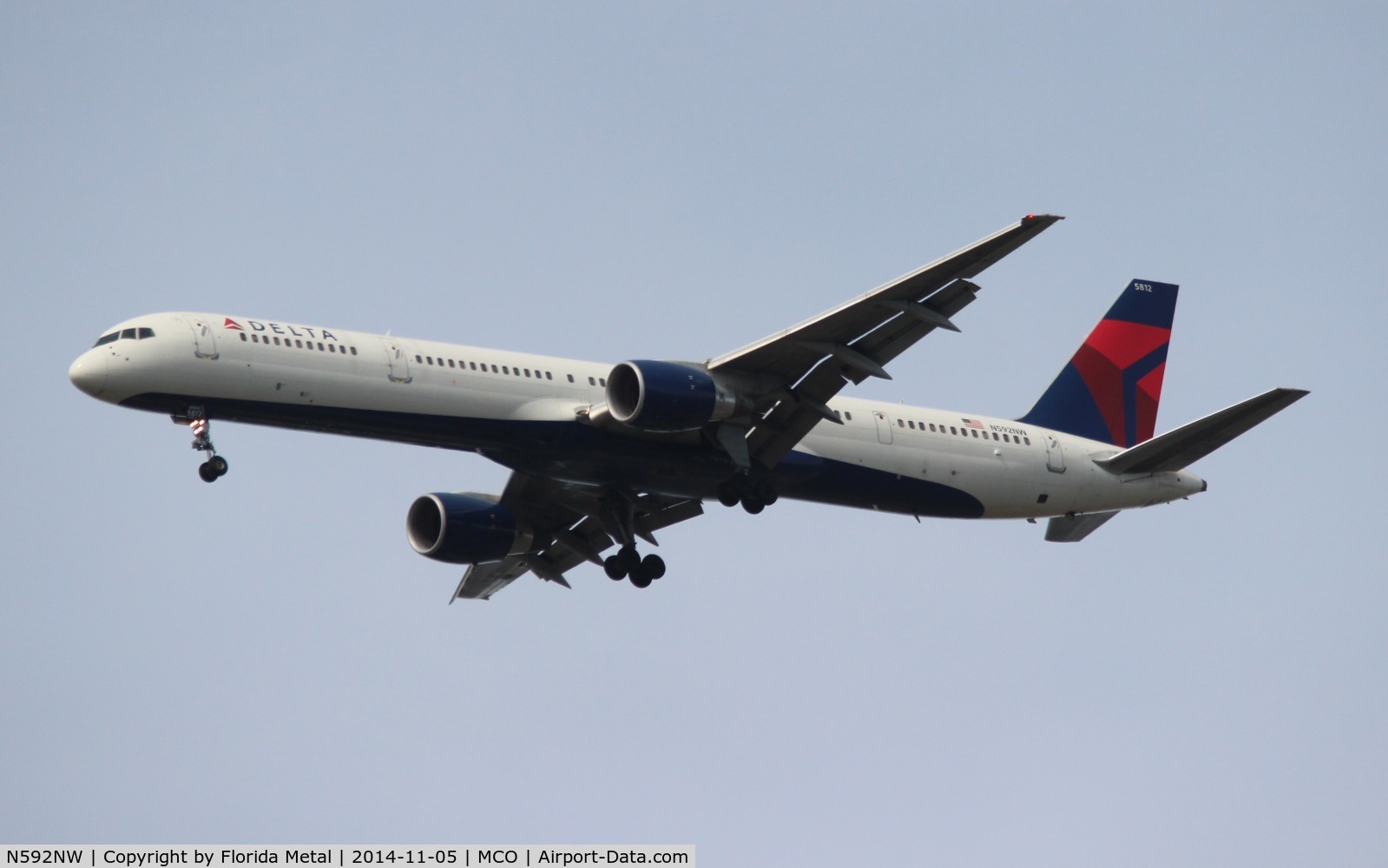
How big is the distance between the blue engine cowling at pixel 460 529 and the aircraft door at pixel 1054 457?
13.5 metres

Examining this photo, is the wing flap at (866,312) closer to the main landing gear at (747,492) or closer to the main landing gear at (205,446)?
the main landing gear at (747,492)

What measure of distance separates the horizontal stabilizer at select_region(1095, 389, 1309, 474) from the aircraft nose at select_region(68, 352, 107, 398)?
23.6 m

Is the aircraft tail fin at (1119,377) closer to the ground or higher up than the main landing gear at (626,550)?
higher up

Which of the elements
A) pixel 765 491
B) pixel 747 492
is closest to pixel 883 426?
pixel 765 491

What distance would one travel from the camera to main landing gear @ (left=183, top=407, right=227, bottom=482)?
34.1 meters

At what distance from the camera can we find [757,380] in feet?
121

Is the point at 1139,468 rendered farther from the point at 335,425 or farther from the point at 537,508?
the point at 335,425

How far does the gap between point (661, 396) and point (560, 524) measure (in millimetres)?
10131

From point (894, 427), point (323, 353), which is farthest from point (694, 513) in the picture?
point (323, 353)

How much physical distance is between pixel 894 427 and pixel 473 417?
34.4 feet

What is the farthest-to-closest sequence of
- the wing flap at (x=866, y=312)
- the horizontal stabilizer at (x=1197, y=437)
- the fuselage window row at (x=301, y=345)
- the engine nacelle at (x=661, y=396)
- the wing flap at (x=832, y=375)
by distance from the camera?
1. the horizontal stabilizer at (x=1197, y=437)
2. the engine nacelle at (x=661, y=396)
3. the wing flap at (x=832, y=375)
4. the fuselage window row at (x=301, y=345)
5. the wing flap at (x=866, y=312)

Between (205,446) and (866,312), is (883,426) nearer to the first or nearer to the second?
(866,312)

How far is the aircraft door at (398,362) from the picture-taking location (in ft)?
115

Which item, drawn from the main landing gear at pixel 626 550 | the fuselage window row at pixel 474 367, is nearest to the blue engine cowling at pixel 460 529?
the main landing gear at pixel 626 550
